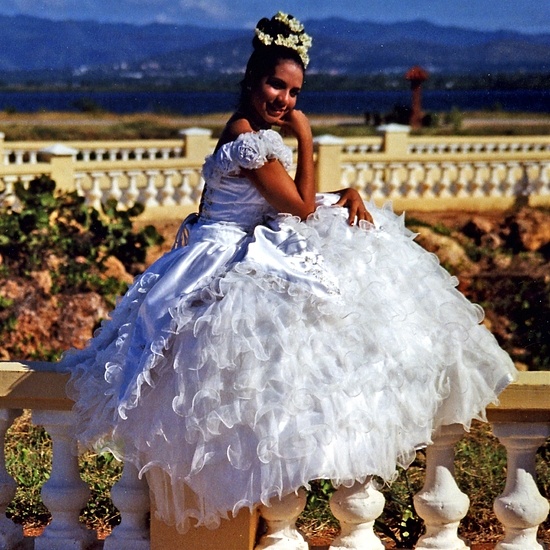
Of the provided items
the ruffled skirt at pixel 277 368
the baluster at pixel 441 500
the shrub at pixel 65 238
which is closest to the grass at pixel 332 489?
the baluster at pixel 441 500

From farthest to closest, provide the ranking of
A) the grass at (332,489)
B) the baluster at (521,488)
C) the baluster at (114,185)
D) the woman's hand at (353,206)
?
1. the baluster at (114,185)
2. the grass at (332,489)
3. the woman's hand at (353,206)
4. the baluster at (521,488)

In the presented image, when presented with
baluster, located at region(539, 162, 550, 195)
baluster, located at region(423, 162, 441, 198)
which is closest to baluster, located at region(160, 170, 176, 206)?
baluster, located at region(423, 162, 441, 198)

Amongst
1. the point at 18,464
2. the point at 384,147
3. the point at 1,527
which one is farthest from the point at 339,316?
the point at 384,147

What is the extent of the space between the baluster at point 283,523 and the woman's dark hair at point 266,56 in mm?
1078

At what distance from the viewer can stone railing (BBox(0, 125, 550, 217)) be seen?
1161cm

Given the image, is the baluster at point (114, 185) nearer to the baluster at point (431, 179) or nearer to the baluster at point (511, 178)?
the baluster at point (431, 179)

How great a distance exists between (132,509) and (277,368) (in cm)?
64

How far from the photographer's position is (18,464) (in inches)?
203

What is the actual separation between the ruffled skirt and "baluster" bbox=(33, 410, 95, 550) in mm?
196

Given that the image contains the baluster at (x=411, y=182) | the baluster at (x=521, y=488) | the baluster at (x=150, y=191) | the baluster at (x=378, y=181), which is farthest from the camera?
the baluster at (x=411, y=182)

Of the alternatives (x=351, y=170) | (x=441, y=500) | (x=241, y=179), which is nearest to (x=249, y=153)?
(x=241, y=179)

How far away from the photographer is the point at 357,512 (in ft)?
9.41

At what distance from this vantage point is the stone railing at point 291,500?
285 cm

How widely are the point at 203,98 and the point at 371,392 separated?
3630 inches
